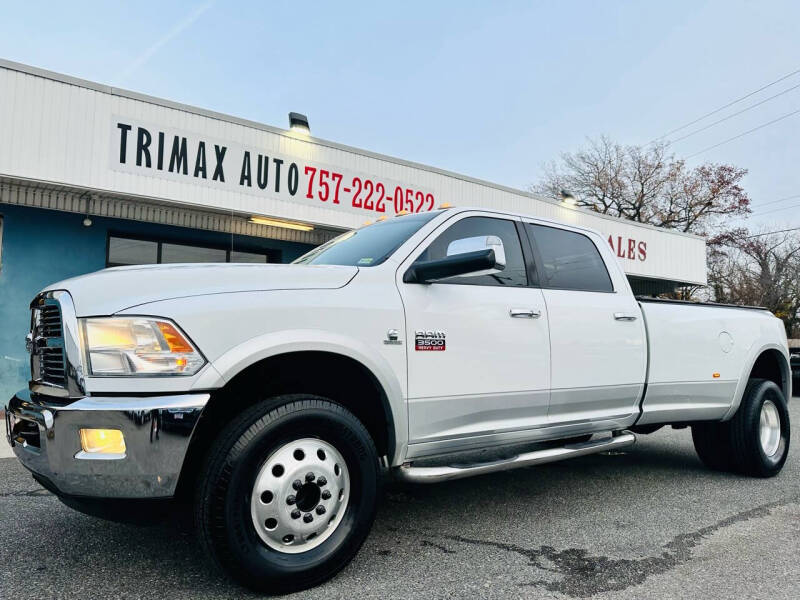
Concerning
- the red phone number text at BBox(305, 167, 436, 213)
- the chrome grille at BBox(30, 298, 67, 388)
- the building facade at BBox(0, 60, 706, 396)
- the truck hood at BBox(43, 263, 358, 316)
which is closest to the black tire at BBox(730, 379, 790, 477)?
the truck hood at BBox(43, 263, 358, 316)

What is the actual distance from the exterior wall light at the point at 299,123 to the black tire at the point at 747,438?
8.28m

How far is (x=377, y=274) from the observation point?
3258mm

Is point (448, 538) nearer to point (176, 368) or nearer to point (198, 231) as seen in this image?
point (176, 368)

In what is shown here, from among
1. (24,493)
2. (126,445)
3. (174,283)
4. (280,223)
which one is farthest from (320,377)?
(280,223)

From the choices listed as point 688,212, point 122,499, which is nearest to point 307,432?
point 122,499

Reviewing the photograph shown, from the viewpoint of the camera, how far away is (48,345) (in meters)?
2.79

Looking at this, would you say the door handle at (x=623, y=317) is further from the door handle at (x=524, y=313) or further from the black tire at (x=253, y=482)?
the black tire at (x=253, y=482)

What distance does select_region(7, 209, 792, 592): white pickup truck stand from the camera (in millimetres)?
2498

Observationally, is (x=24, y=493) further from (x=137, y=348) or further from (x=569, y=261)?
(x=569, y=261)

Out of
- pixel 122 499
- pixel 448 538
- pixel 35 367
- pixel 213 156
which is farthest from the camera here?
pixel 213 156

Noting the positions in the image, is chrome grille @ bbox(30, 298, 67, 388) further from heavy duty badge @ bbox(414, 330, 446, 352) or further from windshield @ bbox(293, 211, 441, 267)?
heavy duty badge @ bbox(414, 330, 446, 352)

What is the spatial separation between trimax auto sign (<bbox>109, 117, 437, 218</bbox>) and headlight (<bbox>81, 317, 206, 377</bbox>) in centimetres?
733

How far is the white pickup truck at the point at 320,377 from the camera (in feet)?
8.20

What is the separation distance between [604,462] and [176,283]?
460cm
